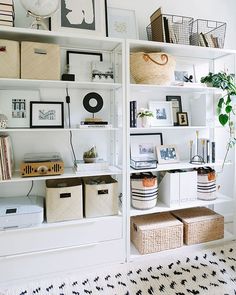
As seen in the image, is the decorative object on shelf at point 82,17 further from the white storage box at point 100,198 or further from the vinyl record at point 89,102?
the white storage box at point 100,198

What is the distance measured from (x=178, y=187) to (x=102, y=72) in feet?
3.86

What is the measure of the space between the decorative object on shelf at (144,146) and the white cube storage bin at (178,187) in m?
0.21

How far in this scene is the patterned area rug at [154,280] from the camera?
1.69 metres

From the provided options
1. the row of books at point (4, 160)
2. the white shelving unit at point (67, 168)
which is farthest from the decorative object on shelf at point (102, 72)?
the row of books at point (4, 160)

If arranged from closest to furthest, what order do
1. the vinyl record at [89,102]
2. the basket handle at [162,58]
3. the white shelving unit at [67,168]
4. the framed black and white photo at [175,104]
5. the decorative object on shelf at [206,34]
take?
the white shelving unit at [67,168] < the basket handle at [162,58] < the vinyl record at [89,102] < the decorative object on shelf at [206,34] < the framed black and white photo at [175,104]

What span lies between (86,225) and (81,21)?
1.57 m

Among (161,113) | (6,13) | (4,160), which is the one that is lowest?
(4,160)

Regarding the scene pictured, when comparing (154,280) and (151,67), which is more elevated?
(151,67)

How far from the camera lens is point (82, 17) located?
197cm

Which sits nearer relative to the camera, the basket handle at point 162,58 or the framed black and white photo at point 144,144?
the basket handle at point 162,58

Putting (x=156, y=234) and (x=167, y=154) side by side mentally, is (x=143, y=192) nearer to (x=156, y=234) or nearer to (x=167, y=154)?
(x=156, y=234)

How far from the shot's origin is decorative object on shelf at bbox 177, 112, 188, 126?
2.42 metres

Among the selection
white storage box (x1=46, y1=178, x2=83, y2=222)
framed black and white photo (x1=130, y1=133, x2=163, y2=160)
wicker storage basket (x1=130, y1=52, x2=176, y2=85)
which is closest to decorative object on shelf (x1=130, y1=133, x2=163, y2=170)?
framed black and white photo (x1=130, y1=133, x2=163, y2=160)

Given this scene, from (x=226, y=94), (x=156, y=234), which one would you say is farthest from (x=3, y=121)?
(x=226, y=94)
